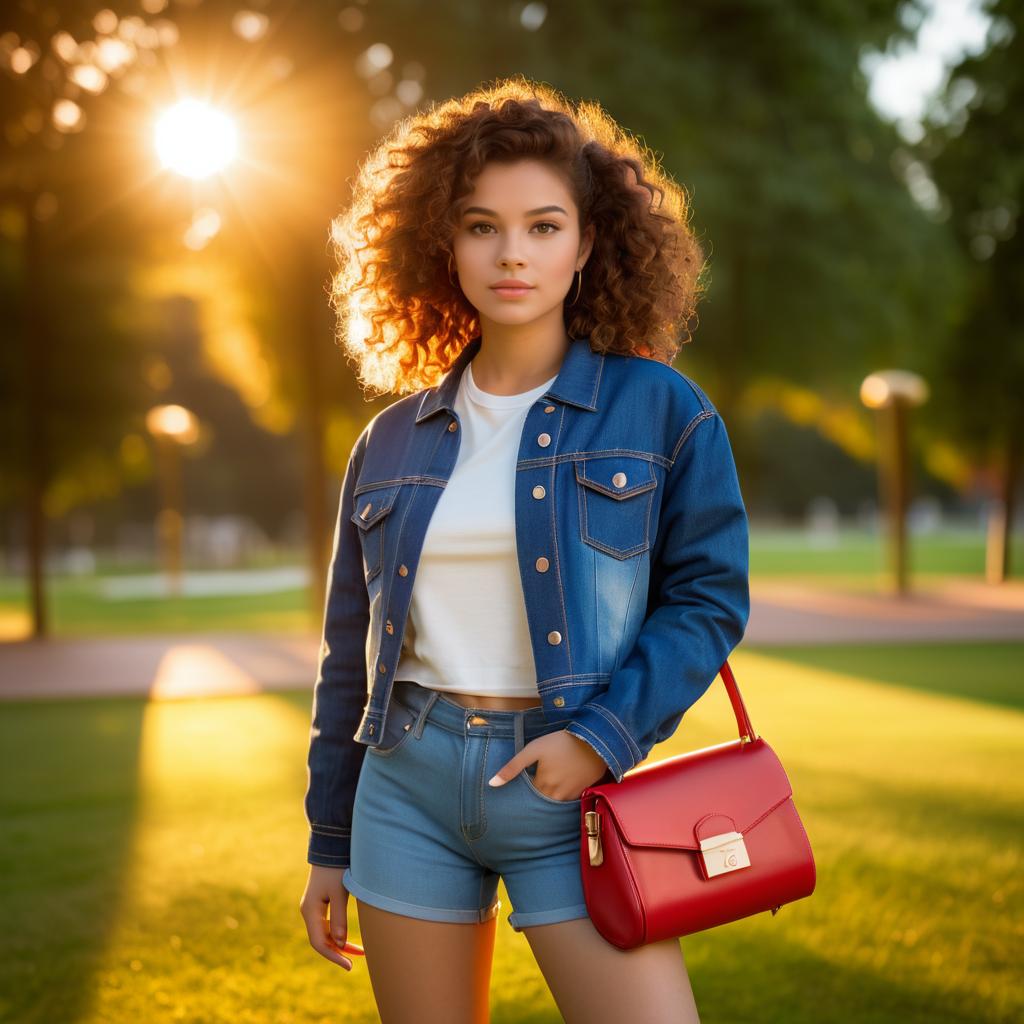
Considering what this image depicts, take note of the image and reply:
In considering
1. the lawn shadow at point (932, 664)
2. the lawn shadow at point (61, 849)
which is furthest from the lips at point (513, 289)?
the lawn shadow at point (932, 664)

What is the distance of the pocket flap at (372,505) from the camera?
7.13ft

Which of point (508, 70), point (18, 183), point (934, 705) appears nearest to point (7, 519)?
point (18, 183)

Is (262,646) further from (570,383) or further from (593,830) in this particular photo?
(593,830)

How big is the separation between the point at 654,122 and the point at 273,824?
10114 mm

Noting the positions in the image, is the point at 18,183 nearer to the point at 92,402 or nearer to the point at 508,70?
the point at 92,402

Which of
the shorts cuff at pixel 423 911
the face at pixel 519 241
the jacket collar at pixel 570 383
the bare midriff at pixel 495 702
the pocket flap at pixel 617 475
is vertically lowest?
the shorts cuff at pixel 423 911

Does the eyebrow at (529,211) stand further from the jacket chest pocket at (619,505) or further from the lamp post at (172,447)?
the lamp post at (172,447)

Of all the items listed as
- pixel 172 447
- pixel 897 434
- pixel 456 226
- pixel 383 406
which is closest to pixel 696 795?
pixel 456 226

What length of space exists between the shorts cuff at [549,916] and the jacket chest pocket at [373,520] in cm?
63

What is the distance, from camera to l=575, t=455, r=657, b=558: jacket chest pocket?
1985 mm

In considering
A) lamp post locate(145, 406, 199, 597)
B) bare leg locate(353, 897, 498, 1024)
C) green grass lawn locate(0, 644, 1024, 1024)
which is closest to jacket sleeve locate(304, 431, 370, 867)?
bare leg locate(353, 897, 498, 1024)

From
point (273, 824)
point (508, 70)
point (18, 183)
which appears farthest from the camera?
point (18, 183)

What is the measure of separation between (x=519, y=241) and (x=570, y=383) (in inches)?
9.9

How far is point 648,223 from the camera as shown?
2.25 metres
